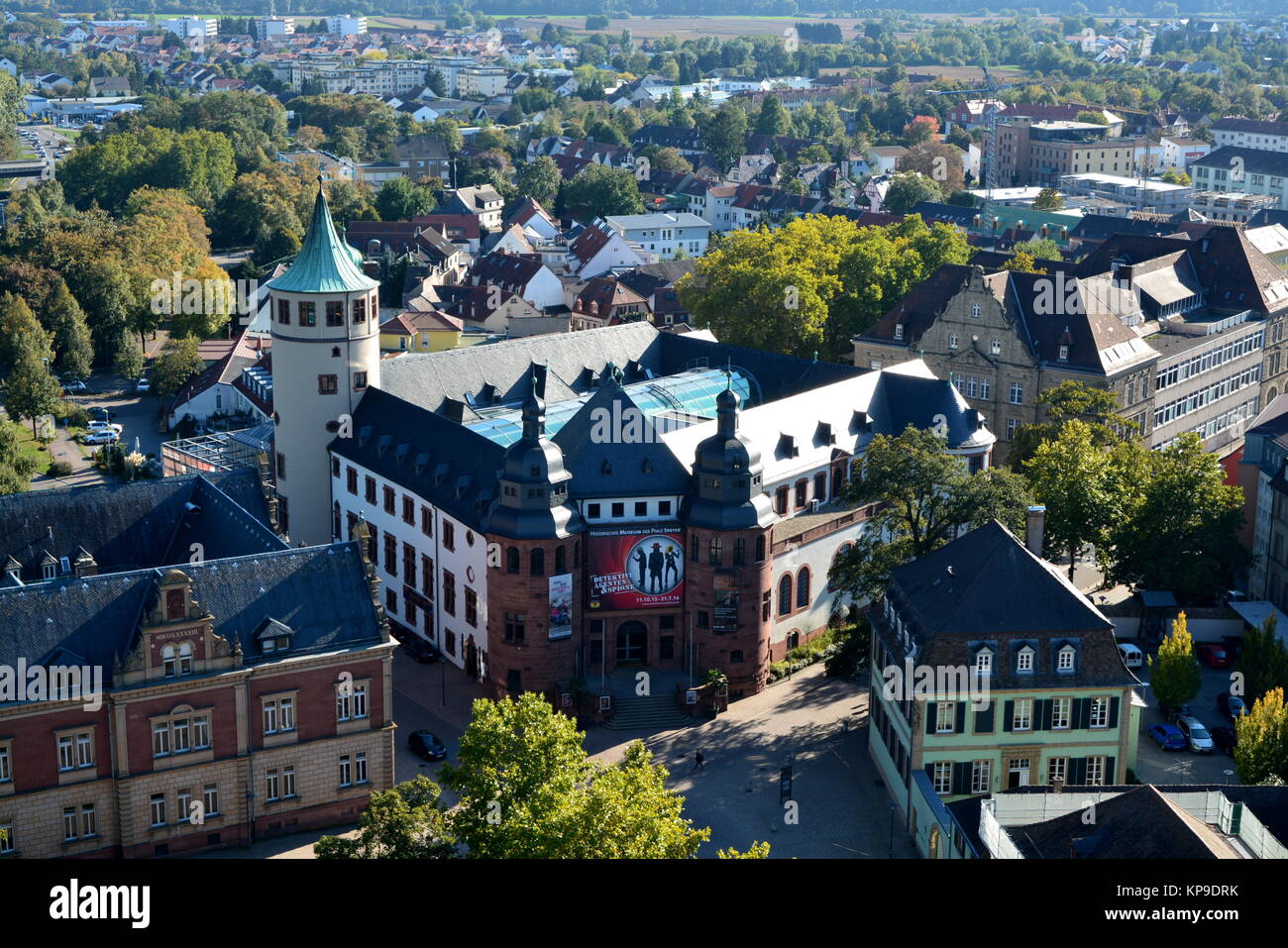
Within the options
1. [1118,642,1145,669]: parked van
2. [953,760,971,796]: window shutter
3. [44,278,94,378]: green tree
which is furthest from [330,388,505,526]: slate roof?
[44,278,94,378]: green tree

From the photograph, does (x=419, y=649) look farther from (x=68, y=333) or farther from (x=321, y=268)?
(x=68, y=333)

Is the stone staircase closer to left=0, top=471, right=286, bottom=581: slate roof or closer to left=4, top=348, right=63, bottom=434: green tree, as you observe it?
left=0, top=471, right=286, bottom=581: slate roof

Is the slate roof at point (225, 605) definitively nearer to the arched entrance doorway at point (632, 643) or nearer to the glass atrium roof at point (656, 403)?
the arched entrance doorway at point (632, 643)

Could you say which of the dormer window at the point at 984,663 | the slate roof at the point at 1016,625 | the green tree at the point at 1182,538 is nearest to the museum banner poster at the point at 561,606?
the slate roof at the point at 1016,625

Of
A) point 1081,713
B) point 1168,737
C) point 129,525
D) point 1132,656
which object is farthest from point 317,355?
point 1168,737
